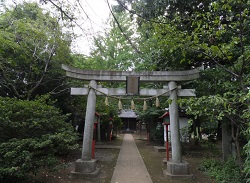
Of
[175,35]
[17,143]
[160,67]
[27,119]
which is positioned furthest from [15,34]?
[175,35]

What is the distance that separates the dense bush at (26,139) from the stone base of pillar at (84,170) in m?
1.55

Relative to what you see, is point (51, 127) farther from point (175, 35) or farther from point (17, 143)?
point (175, 35)

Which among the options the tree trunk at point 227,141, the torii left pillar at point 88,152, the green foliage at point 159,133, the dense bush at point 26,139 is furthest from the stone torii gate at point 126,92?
the green foliage at point 159,133

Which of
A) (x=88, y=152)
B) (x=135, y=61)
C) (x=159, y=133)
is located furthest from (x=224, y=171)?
(x=135, y=61)

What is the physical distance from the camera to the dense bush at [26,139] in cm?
463

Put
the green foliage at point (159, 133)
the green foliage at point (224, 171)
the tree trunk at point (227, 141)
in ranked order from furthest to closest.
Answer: the green foliage at point (159, 133)
the tree trunk at point (227, 141)
the green foliage at point (224, 171)

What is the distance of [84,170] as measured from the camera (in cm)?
691

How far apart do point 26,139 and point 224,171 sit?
6.28 meters

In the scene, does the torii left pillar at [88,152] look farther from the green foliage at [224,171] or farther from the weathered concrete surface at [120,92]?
the green foliage at [224,171]

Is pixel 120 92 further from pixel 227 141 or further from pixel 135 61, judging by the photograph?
pixel 135 61

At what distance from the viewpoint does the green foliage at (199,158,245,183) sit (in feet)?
19.1

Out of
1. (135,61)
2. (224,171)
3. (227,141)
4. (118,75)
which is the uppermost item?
(135,61)

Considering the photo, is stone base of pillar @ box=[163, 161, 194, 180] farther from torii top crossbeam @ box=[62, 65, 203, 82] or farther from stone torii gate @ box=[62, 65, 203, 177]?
torii top crossbeam @ box=[62, 65, 203, 82]

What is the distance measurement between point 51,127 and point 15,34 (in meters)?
5.84
